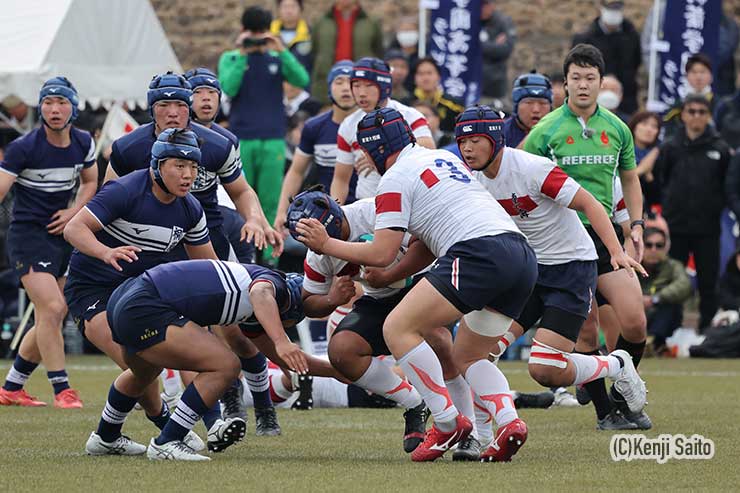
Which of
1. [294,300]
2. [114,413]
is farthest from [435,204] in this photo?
[114,413]

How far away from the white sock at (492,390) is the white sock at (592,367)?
107 centimetres

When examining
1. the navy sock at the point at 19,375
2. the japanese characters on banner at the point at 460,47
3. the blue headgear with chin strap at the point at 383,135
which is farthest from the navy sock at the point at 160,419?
the japanese characters on banner at the point at 460,47

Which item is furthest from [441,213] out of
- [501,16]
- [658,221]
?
[501,16]

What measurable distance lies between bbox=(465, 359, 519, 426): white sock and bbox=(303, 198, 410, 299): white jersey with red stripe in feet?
2.56

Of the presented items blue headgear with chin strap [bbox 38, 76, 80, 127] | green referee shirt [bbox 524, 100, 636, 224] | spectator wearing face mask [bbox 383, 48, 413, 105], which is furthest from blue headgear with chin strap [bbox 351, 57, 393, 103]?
spectator wearing face mask [bbox 383, 48, 413, 105]

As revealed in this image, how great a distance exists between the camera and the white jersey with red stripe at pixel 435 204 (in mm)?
7844

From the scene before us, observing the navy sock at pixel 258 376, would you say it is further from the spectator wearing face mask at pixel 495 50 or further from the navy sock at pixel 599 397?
the spectator wearing face mask at pixel 495 50

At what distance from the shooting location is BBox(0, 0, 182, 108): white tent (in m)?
15.3

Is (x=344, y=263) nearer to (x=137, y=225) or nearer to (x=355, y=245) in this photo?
(x=355, y=245)

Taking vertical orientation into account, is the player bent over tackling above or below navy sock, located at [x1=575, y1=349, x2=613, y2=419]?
above

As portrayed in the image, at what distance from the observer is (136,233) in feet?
28.4

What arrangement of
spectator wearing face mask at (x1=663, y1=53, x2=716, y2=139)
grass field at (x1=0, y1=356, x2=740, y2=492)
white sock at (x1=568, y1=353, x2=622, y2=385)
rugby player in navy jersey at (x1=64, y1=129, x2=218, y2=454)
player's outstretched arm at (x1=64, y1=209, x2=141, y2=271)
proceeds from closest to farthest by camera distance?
grass field at (x1=0, y1=356, x2=740, y2=492)
player's outstretched arm at (x1=64, y1=209, x2=141, y2=271)
rugby player in navy jersey at (x1=64, y1=129, x2=218, y2=454)
white sock at (x1=568, y1=353, x2=622, y2=385)
spectator wearing face mask at (x1=663, y1=53, x2=716, y2=139)

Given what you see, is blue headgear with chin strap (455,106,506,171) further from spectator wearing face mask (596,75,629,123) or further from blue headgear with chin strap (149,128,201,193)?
spectator wearing face mask (596,75,629,123)

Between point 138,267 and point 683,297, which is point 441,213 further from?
point 683,297
